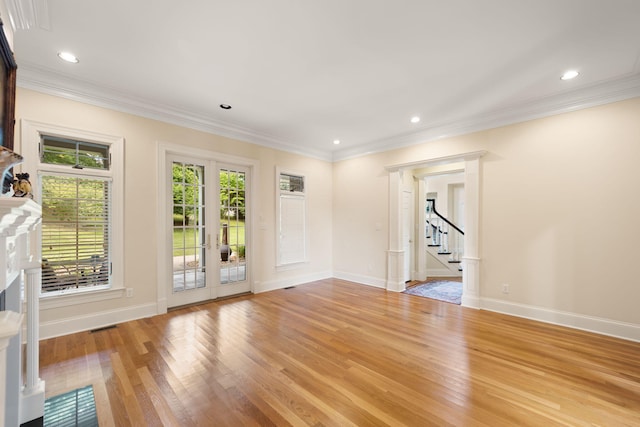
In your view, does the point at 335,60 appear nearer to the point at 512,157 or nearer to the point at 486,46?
the point at 486,46

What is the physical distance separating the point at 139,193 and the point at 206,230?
1126 millimetres

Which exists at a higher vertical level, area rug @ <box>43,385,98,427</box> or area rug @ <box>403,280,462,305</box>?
area rug @ <box>43,385,98,427</box>

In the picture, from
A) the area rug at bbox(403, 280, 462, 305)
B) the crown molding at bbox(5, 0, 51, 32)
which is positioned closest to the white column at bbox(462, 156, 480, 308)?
the area rug at bbox(403, 280, 462, 305)

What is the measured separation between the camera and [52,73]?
303 cm

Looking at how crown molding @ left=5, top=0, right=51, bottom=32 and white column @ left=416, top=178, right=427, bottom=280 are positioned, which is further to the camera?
white column @ left=416, top=178, right=427, bottom=280

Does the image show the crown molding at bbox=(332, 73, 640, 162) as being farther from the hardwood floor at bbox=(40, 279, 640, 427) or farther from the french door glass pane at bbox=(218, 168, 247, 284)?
the french door glass pane at bbox=(218, 168, 247, 284)

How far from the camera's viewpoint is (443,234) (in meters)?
7.30

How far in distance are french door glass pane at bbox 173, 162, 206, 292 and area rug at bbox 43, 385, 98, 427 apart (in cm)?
208

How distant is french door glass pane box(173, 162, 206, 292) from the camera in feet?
13.7

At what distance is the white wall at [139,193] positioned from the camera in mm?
3135

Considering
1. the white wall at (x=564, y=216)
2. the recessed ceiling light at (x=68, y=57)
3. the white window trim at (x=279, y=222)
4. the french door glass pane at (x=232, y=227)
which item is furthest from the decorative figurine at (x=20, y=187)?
the white wall at (x=564, y=216)

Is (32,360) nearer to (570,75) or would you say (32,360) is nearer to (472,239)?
(472,239)

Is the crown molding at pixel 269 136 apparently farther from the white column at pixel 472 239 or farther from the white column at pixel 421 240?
the white column at pixel 421 240

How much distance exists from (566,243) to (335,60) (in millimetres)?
3737
